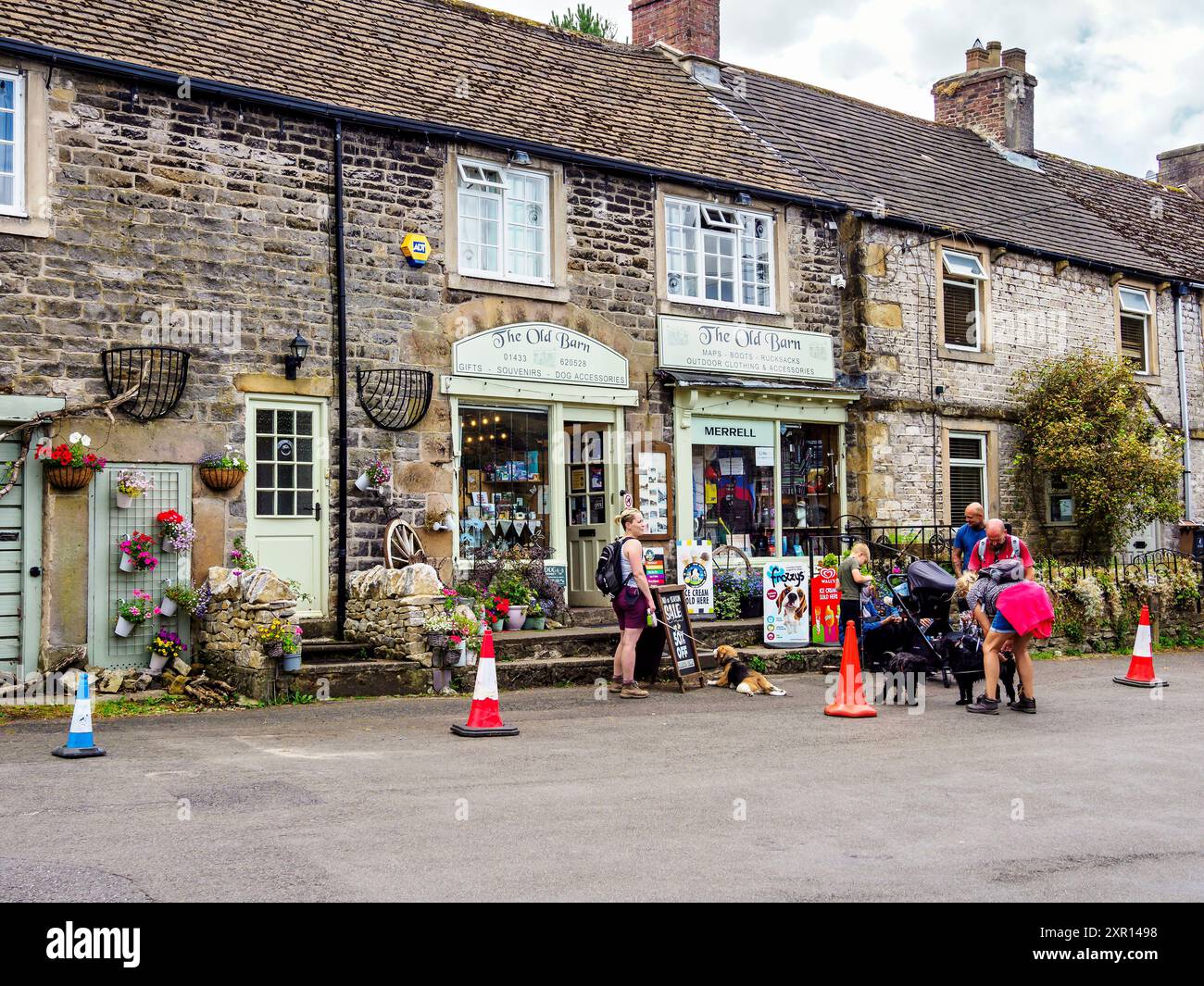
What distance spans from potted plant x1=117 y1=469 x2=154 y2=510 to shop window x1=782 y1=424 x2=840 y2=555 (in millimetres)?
9110

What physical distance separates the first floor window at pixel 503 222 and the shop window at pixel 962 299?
24.2ft

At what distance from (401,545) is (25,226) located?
5.02 meters

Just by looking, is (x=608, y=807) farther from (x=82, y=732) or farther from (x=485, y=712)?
(x=82, y=732)

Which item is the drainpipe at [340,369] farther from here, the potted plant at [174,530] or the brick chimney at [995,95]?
the brick chimney at [995,95]

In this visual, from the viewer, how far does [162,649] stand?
12.9 metres

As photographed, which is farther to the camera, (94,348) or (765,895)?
(94,348)

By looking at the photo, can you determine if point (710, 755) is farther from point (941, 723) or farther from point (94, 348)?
point (94, 348)

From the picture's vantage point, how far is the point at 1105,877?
6219mm

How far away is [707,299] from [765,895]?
42.5 feet

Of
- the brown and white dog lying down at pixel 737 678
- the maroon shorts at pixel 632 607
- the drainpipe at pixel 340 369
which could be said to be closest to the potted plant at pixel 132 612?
the drainpipe at pixel 340 369

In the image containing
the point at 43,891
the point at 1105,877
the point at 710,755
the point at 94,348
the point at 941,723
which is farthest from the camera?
the point at 94,348

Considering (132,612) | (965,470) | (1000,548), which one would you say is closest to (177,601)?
(132,612)

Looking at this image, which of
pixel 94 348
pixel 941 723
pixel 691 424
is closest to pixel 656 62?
pixel 691 424

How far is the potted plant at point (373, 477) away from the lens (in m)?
14.5
